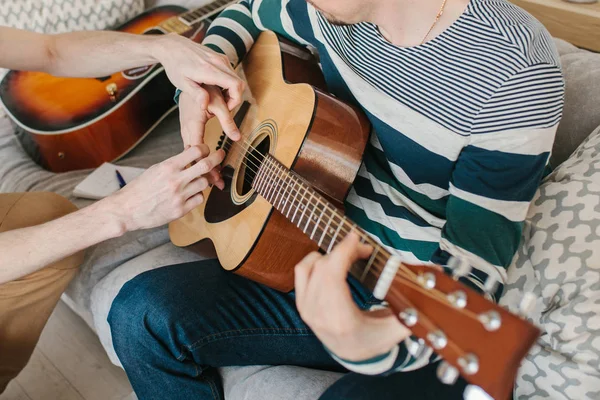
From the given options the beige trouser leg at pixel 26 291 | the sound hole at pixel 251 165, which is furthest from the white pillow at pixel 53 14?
the sound hole at pixel 251 165

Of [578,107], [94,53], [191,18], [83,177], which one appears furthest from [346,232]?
[191,18]

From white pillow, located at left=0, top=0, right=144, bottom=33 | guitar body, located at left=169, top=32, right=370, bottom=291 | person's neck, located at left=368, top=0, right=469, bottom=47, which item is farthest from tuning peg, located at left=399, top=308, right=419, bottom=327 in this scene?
white pillow, located at left=0, top=0, right=144, bottom=33

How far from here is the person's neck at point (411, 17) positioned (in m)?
0.87

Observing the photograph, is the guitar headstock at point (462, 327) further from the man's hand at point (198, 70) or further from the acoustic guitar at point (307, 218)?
the man's hand at point (198, 70)

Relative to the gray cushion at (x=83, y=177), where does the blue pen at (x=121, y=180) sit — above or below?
above

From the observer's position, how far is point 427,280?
24.5 inches

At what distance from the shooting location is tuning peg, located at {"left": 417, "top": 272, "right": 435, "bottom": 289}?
0.62m

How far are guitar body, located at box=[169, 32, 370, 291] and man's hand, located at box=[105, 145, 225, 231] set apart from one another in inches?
3.9

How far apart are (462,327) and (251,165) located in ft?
1.95

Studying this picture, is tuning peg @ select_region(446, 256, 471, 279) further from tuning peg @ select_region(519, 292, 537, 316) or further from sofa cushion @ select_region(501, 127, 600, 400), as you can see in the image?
sofa cushion @ select_region(501, 127, 600, 400)

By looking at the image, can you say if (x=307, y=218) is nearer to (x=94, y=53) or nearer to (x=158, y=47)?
(x=158, y=47)

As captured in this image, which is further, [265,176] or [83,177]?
[83,177]

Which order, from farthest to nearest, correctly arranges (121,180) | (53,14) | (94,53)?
1. (53,14)
2. (121,180)
3. (94,53)

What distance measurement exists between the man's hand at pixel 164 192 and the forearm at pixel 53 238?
0.03m
